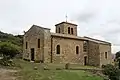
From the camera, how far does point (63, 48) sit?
115 ft

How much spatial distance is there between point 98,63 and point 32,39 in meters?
13.7

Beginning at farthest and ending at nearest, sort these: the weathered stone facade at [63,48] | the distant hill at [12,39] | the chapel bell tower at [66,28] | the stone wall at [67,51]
→ the distant hill at [12,39], the chapel bell tower at [66,28], the stone wall at [67,51], the weathered stone facade at [63,48]

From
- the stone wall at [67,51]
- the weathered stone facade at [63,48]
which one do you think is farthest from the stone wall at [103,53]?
the stone wall at [67,51]

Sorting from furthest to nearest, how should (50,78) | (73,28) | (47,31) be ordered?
(73,28) → (47,31) → (50,78)

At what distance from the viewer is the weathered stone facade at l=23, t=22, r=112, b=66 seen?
33188 mm

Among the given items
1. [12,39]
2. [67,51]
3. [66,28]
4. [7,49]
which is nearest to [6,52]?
[7,49]

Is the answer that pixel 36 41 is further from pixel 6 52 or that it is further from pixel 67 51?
pixel 6 52

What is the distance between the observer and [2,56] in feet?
95.5

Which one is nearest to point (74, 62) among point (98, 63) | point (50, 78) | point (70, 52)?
point (70, 52)

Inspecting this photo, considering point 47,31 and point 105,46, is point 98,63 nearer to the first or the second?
point 105,46

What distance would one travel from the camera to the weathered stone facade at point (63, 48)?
3319cm

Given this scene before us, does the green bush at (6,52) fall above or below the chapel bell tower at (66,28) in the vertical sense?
below

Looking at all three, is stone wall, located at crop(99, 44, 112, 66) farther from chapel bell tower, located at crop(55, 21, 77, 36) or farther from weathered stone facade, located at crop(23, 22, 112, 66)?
chapel bell tower, located at crop(55, 21, 77, 36)

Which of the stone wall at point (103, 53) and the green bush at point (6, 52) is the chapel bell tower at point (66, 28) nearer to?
the stone wall at point (103, 53)
